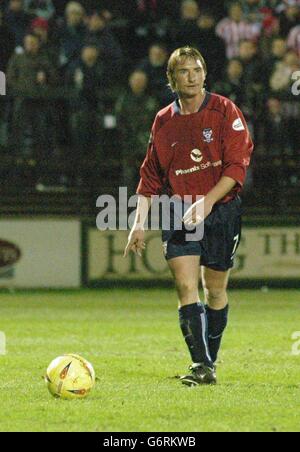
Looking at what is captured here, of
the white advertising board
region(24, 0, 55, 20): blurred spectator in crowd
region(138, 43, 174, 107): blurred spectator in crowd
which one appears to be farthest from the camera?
region(24, 0, 55, 20): blurred spectator in crowd

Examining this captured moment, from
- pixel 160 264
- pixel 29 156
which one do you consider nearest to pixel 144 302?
pixel 160 264

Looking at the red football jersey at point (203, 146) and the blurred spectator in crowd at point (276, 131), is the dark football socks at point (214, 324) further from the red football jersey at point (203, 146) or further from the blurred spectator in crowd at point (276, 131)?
the blurred spectator in crowd at point (276, 131)

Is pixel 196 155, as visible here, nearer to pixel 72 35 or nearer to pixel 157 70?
pixel 157 70

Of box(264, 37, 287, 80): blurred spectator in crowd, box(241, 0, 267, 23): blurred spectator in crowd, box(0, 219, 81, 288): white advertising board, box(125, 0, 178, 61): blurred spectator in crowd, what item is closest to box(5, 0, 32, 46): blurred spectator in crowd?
box(125, 0, 178, 61): blurred spectator in crowd

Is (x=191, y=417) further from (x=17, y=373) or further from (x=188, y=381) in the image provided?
(x=17, y=373)

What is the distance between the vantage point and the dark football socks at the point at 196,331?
809cm

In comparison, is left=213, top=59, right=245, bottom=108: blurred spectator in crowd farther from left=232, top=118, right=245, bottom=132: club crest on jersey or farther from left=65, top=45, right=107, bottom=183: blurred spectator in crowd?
left=232, top=118, right=245, bottom=132: club crest on jersey

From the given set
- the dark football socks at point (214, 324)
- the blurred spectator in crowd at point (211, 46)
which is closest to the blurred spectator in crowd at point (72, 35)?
the blurred spectator in crowd at point (211, 46)

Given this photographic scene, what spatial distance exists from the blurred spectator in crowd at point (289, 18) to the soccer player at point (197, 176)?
10.1 metres

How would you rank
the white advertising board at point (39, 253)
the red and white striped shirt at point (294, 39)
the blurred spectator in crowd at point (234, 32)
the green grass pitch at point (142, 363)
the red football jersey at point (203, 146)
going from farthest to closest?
1. the blurred spectator in crowd at point (234, 32)
2. the red and white striped shirt at point (294, 39)
3. the white advertising board at point (39, 253)
4. the red football jersey at point (203, 146)
5. the green grass pitch at point (142, 363)

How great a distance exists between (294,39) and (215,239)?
9.91m

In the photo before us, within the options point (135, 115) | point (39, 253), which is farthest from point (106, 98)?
point (39, 253)

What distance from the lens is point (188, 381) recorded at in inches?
318

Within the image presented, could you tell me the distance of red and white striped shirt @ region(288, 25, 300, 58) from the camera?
1749 cm
